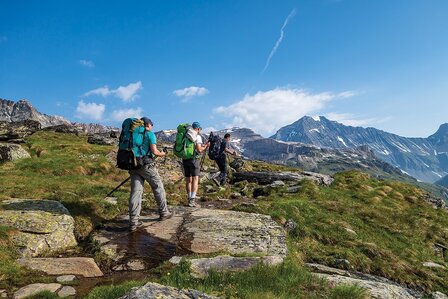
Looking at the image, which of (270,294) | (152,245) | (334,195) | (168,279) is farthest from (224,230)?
(334,195)

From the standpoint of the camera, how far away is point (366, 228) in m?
20.3

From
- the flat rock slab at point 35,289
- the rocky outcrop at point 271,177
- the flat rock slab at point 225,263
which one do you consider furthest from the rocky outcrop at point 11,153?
the flat rock slab at point 225,263

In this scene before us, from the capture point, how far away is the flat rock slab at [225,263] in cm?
954

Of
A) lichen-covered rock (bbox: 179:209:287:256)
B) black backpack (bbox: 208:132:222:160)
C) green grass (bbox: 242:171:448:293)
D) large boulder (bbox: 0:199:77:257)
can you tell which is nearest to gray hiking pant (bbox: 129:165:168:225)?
lichen-covered rock (bbox: 179:209:287:256)

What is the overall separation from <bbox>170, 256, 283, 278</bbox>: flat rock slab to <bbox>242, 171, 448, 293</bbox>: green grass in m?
4.23

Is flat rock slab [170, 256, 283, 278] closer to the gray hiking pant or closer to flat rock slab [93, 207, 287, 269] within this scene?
flat rock slab [93, 207, 287, 269]

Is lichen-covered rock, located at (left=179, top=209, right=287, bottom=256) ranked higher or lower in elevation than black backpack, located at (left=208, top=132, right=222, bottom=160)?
lower

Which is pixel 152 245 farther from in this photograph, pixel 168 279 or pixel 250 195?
pixel 250 195

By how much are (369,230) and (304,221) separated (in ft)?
13.9

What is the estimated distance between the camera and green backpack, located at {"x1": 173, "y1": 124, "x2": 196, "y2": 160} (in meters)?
18.3

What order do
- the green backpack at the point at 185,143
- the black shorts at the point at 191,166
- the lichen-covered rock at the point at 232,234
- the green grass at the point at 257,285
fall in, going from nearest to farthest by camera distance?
the green grass at the point at 257,285 < the lichen-covered rock at the point at 232,234 < the green backpack at the point at 185,143 < the black shorts at the point at 191,166

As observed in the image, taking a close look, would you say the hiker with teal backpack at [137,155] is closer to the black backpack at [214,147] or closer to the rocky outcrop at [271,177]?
the black backpack at [214,147]

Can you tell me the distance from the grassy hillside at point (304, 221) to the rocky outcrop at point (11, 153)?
1.26m

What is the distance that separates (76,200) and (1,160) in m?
13.6
